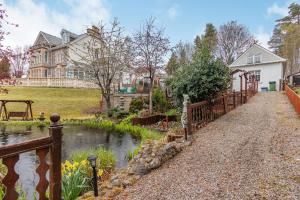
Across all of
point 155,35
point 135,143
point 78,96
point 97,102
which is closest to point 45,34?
point 78,96

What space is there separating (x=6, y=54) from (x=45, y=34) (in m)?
31.2

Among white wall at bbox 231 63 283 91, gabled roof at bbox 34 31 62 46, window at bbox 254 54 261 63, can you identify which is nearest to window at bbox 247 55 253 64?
window at bbox 254 54 261 63

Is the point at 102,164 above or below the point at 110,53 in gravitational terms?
below

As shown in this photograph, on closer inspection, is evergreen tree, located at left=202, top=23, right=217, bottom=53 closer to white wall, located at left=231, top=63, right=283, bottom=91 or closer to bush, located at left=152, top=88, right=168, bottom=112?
white wall, located at left=231, top=63, right=283, bottom=91

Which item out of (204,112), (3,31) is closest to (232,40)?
(204,112)

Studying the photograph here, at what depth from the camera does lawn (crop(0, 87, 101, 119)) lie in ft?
57.7

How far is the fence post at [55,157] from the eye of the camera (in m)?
2.54

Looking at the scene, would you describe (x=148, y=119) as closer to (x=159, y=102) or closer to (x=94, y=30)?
(x=159, y=102)

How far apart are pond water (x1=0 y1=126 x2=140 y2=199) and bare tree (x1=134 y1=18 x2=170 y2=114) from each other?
16.3ft

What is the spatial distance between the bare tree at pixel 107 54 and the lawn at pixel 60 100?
3212 millimetres

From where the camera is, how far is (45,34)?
3238 cm

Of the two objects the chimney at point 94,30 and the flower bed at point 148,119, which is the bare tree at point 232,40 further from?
the flower bed at point 148,119

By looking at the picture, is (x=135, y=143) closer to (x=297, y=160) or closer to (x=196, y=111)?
Answer: (x=196, y=111)

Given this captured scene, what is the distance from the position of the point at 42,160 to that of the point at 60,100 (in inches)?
759
